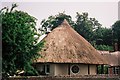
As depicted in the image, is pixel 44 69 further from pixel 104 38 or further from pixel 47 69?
pixel 104 38

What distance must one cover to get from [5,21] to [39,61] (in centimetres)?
1141

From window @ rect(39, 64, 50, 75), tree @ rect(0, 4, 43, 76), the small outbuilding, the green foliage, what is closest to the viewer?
tree @ rect(0, 4, 43, 76)

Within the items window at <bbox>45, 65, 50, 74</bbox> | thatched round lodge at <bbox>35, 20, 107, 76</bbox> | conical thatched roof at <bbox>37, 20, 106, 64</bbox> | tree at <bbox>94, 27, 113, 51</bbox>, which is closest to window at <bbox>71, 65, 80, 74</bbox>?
thatched round lodge at <bbox>35, 20, 107, 76</bbox>

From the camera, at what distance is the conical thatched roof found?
35938 millimetres

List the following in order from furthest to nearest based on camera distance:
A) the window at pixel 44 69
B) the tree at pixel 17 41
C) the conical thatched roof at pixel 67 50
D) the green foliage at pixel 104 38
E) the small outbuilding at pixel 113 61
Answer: the green foliage at pixel 104 38
the small outbuilding at pixel 113 61
the window at pixel 44 69
the conical thatched roof at pixel 67 50
the tree at pixel 17 41

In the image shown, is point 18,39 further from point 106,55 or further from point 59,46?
point 106,55

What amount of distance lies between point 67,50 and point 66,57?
109cm

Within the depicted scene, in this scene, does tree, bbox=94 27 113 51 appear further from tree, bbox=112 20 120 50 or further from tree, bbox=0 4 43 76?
tree, bbox=0 4 43 76

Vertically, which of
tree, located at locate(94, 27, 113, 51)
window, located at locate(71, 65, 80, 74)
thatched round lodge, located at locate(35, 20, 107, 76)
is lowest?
window, located at locate(71, 65, 80, 74)

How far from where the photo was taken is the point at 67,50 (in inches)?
1457

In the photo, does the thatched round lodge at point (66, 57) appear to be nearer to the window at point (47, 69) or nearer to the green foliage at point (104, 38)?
the window at point (47, 69)

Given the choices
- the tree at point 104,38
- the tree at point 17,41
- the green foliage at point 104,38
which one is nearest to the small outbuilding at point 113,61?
the tree at point 17,41

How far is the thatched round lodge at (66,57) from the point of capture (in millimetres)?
35959

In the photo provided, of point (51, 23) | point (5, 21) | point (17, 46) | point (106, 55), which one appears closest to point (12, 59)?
point (17, 46)
